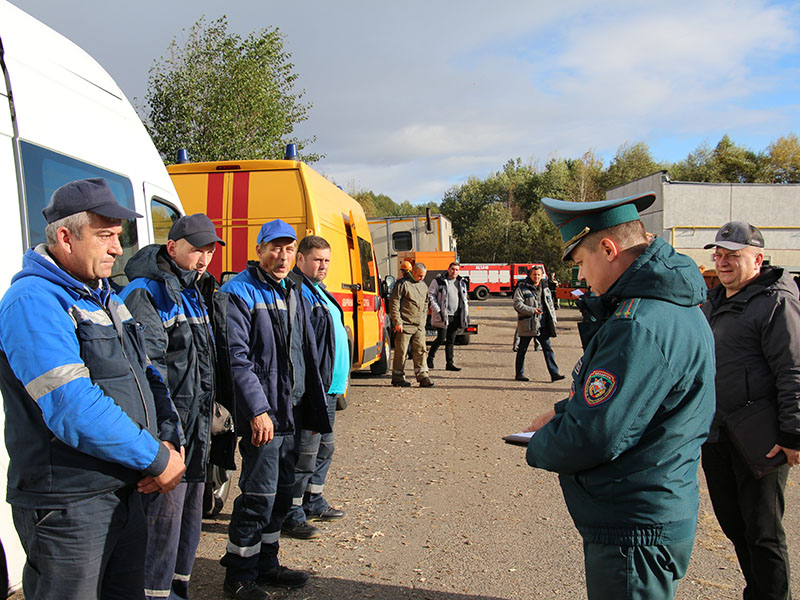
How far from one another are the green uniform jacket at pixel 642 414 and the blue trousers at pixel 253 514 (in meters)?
2.03

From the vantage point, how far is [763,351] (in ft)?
10.3

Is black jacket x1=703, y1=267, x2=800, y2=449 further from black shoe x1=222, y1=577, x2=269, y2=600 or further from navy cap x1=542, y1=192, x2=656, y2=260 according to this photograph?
black shoe x1=222, y1=577, x2=269, y2=600

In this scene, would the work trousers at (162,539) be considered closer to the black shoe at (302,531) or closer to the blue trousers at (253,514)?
the blue trousers at (253,514)

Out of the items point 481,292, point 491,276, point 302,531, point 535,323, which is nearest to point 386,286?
point 535,323

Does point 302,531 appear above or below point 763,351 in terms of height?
below

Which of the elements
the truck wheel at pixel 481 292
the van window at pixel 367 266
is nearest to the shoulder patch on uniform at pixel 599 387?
the van window at pixel 367 266

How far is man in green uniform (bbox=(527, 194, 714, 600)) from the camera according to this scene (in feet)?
6.06

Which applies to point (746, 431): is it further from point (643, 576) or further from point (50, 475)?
point (50, 475)

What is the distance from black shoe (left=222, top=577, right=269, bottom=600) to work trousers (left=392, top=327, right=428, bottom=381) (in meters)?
6.99

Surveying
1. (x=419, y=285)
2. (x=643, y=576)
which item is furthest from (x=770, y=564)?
(x=419, y=285)

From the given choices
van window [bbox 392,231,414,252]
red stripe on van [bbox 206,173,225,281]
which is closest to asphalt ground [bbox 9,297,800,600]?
red stripe on van [bbox 206,173,225,281]

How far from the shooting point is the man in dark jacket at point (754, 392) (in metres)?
3.00

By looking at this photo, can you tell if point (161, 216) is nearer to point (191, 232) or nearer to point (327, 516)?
point (191, 232)

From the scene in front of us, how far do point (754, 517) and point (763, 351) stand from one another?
2.65 ft
